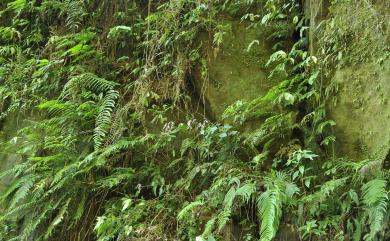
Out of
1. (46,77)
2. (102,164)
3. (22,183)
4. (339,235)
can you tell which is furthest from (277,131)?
(46,77)

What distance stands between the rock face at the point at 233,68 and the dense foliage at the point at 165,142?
9cm

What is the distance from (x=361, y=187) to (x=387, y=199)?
0.30m

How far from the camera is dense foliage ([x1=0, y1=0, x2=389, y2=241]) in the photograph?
338 cm

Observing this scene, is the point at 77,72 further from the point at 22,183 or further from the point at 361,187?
the point at 361,187

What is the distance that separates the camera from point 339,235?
10.1ft

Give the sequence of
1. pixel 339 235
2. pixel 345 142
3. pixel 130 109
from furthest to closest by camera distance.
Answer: pixel 130 109 → pixel 345 142 → pixel 339 235

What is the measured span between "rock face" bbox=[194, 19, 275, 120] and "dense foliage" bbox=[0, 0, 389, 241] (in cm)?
9

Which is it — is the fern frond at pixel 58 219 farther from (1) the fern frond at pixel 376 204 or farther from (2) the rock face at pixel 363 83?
(1) the fern frond at pixel 376 204

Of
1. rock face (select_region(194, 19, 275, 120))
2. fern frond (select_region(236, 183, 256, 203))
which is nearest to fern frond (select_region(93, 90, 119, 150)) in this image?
rock face (select_region(194, 19, 275, 120))

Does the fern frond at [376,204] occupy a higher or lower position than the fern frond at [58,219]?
higher

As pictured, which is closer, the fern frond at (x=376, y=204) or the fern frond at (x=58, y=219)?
the fern frond at (x=376, y=204)

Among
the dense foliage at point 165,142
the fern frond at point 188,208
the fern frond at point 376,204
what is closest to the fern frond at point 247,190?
the dense foliage at point 165,142

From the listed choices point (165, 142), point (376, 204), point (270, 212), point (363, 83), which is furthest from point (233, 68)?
point (376, 204)

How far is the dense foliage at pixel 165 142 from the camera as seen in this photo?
11.1ft
